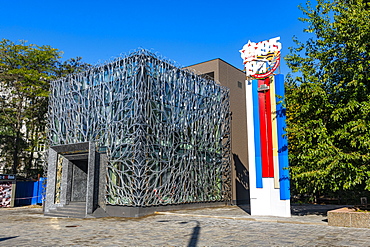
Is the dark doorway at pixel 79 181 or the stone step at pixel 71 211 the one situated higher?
the dark doorway at pixel 79 181

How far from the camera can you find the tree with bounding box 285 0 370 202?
14.4m

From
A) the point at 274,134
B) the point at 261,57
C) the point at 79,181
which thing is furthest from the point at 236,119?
the point at 79,181

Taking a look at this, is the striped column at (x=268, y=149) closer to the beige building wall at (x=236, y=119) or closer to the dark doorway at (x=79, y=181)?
the beige building wall at (x=236, y=119)

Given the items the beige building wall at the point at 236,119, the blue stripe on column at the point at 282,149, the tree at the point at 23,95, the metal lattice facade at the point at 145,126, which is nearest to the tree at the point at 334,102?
the blue stripe on column at the point at 282,149

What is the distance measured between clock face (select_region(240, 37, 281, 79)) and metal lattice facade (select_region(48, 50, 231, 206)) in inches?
236

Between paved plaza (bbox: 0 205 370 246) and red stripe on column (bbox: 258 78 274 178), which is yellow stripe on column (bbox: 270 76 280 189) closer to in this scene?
red stripe on column (bbox: 258 78 274 178)

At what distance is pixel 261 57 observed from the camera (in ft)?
63.8

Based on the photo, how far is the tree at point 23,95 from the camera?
33.6m

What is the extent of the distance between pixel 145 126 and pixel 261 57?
790 centimetres

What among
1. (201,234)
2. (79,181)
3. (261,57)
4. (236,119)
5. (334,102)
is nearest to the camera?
(201,234)

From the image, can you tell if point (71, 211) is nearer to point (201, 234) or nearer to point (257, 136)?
point (201, 234)

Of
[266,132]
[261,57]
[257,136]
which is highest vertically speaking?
[261,57]

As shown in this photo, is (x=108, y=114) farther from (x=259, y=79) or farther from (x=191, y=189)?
(x=259, y=79)

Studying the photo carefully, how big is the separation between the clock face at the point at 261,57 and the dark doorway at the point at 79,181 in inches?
505
